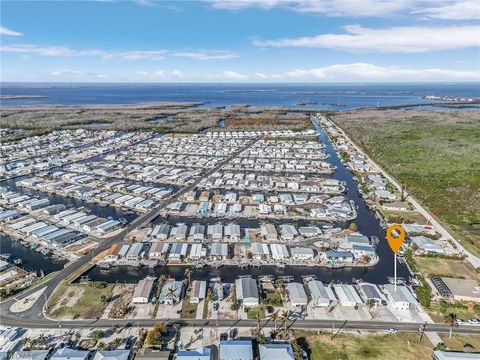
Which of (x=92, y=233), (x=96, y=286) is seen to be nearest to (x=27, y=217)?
(x=92, y=233)

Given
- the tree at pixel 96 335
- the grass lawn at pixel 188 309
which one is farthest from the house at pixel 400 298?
the tree at pixel 96 335

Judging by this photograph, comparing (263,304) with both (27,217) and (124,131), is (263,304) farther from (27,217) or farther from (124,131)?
(124,131)

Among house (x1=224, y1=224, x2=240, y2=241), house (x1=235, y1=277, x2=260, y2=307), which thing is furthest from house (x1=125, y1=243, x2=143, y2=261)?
house (x1=235, y1=277, x2=260, y2=307)

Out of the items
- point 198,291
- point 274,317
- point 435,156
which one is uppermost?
point 435,156

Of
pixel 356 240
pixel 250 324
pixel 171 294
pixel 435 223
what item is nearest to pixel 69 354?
pixel 171 294

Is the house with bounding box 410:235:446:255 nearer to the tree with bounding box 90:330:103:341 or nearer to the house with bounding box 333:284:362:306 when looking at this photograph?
the house with bounding box 333:284:362:306

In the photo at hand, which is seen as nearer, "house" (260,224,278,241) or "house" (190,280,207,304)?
"house" (190,280,207,304)

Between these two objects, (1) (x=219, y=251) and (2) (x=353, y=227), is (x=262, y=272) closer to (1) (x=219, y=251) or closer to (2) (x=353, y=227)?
(1) (x=219, y=251)
